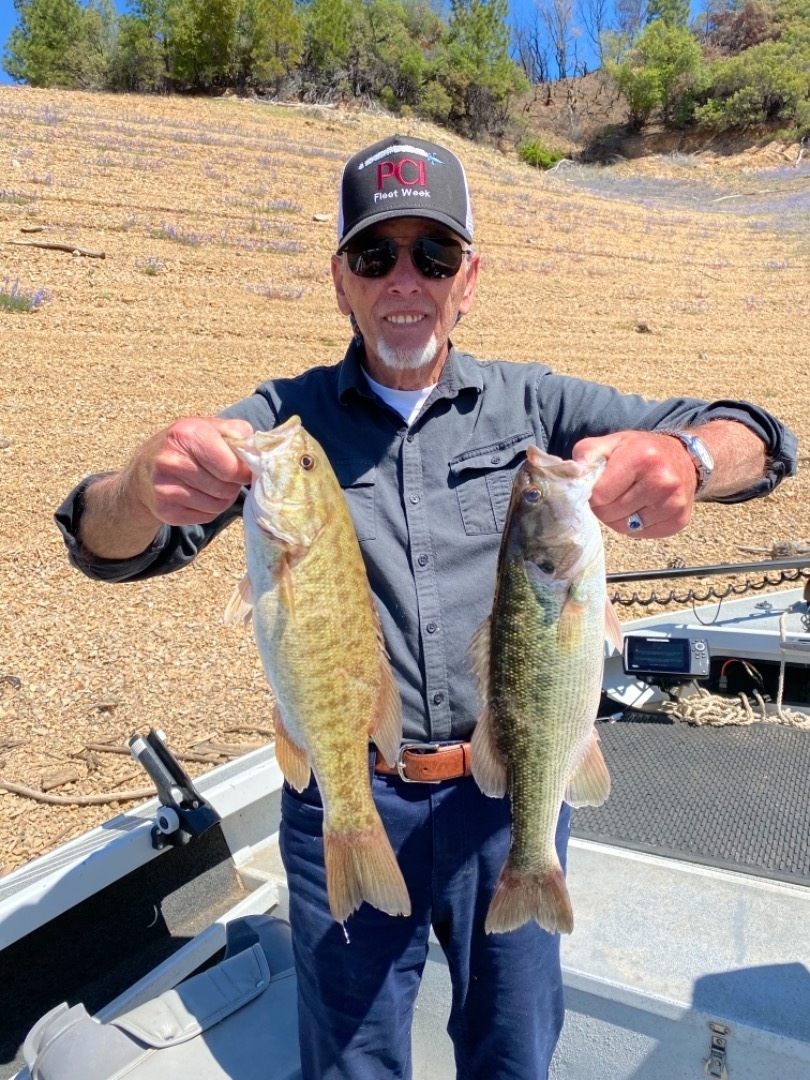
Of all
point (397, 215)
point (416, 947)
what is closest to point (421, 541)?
point (397, 215)

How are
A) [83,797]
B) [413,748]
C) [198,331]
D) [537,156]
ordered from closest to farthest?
[413,748] → [83,797] → [198,331] → [537,156]

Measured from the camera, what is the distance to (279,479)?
2012 mm

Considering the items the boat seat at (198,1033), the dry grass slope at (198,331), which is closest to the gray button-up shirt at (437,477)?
the boat seat at (198,1033)

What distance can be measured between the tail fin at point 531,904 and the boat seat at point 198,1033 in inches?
45.2

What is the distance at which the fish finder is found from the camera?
4.75 m

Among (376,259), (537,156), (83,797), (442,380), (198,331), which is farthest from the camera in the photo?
(537,156)

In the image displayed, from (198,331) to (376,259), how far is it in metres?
12.9

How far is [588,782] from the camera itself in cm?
224

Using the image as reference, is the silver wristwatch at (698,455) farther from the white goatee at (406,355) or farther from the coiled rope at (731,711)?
the coiled rope at (731,711)

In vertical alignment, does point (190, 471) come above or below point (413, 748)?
above

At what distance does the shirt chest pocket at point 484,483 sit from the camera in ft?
8.09

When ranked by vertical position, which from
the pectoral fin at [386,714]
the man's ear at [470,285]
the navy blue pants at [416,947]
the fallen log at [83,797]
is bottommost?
the fallen log at [83,797]

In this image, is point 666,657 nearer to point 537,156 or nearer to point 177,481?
point 177,481

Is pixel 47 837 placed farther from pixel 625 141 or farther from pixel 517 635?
pixel 625 141
